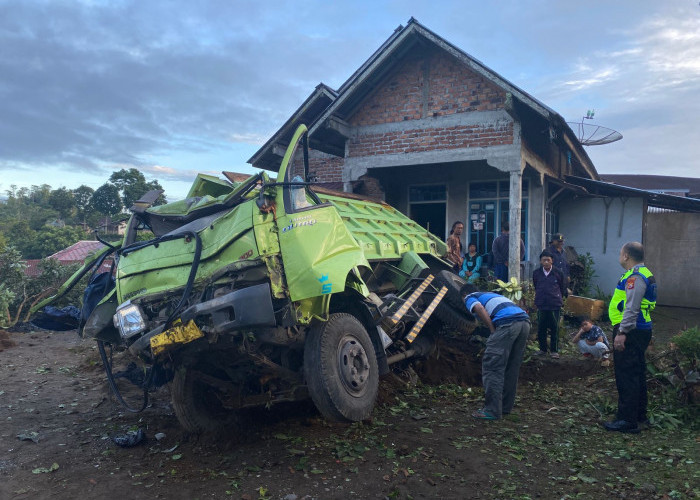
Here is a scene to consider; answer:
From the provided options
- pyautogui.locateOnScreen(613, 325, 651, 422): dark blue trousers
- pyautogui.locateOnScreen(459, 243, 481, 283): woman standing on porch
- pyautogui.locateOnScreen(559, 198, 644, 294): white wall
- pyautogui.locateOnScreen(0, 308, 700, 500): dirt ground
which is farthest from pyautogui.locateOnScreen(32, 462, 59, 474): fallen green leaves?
pyautogui.locateOnScreen(559, 198, 644, 294): white wall

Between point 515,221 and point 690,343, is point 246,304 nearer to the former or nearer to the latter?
point 690,343

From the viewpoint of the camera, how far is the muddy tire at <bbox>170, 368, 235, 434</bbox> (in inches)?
191

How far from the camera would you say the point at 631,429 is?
5.00 meters

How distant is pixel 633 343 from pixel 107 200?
36.5 m

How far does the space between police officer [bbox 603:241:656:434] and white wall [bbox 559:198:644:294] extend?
27.4ft

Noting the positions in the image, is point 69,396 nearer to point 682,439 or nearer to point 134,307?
point 134,307

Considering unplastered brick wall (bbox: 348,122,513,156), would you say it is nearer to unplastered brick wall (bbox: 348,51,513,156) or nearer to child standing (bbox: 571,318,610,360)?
unplastered brick wall (bbox: 348,51,513,156)

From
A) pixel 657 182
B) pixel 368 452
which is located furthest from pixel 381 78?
pixel 657 182

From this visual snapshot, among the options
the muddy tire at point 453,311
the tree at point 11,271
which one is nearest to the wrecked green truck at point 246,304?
the muddy tire at point 453,311

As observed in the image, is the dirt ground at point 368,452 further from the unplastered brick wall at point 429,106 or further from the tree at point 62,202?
the tree at point 62,202

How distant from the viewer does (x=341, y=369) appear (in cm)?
427

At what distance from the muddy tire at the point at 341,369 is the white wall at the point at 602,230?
10258 millimetres

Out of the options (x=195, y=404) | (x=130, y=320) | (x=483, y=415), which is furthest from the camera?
(x=483, y=415)

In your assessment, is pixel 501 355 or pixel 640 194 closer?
pixel 501 355
